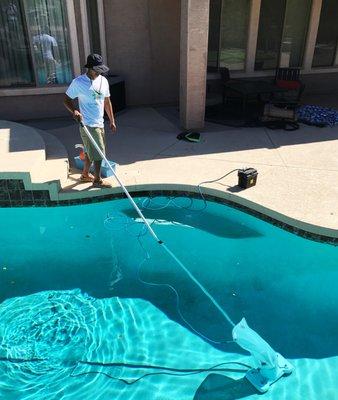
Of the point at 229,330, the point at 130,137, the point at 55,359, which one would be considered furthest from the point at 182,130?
the point at 55,359

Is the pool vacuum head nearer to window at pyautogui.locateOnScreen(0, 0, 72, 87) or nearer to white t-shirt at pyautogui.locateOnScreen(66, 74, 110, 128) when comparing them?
white t-shirt at pyautogui.locateOnScreen(66, 74, 110, 128)

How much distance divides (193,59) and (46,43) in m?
3.68

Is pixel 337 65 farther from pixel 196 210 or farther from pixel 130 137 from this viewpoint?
pixel 196 210

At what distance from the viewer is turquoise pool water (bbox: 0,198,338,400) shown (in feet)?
12.4

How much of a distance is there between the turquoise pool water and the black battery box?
0.44m

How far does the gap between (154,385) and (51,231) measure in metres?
3.07

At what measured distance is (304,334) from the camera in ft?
13.9

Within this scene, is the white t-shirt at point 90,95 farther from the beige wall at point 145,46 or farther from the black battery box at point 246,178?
the beige wall at point 145,46

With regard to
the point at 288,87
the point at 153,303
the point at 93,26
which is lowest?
the point at 153,303

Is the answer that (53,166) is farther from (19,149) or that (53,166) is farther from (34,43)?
(34,43)

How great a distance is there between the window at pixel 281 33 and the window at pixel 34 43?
5341 millimetres

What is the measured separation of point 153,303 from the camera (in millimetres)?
4648

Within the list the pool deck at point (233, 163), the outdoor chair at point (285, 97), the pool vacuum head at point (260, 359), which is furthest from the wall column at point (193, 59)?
the pool vacuum head at point (260, 359)

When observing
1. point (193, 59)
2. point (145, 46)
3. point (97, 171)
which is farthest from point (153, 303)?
point (145, 46)
